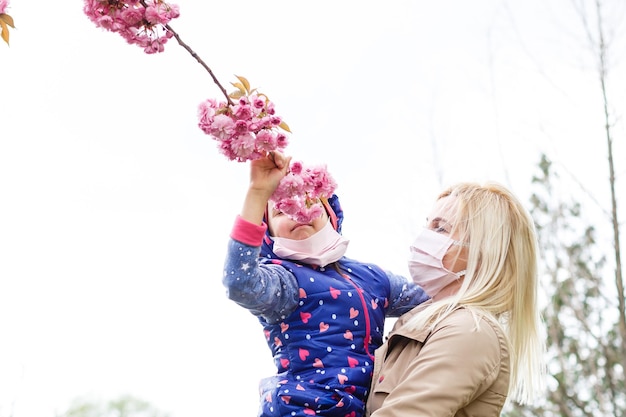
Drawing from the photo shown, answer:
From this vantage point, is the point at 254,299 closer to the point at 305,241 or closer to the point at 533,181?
the point at 305,241

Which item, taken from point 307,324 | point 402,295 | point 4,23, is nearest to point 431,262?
point 402,295

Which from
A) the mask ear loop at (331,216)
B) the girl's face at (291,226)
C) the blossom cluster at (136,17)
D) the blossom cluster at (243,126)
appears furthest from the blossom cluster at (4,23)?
the mask ear loop at (331,216)

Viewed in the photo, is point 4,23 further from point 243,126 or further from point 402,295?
point 402,295

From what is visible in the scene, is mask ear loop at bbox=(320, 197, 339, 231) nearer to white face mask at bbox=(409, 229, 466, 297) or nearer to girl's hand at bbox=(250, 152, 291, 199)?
white face mask at bbox=(409, 229, 466, 297)

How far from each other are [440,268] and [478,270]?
119 mm

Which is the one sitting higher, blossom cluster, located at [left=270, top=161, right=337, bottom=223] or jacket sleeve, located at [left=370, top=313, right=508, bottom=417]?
blossom cluster, located at [left=270, top=161, right=337, bottom=223]

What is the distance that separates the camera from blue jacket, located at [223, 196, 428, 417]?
2.14 metres

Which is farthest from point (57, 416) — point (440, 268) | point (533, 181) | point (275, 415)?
point (533, 181)

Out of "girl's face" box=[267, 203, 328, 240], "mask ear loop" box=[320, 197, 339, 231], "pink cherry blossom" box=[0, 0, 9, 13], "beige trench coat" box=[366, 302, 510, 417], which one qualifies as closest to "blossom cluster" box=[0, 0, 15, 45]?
"pink cherry blossom" box=[0, 0, 9, 13]

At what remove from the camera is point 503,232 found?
245cm

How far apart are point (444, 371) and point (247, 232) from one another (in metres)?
0.63

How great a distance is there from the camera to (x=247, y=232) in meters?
2.13

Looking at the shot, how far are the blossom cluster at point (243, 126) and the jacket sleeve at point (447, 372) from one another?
0.69 m

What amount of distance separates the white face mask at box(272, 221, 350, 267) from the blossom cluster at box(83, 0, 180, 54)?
736mm
